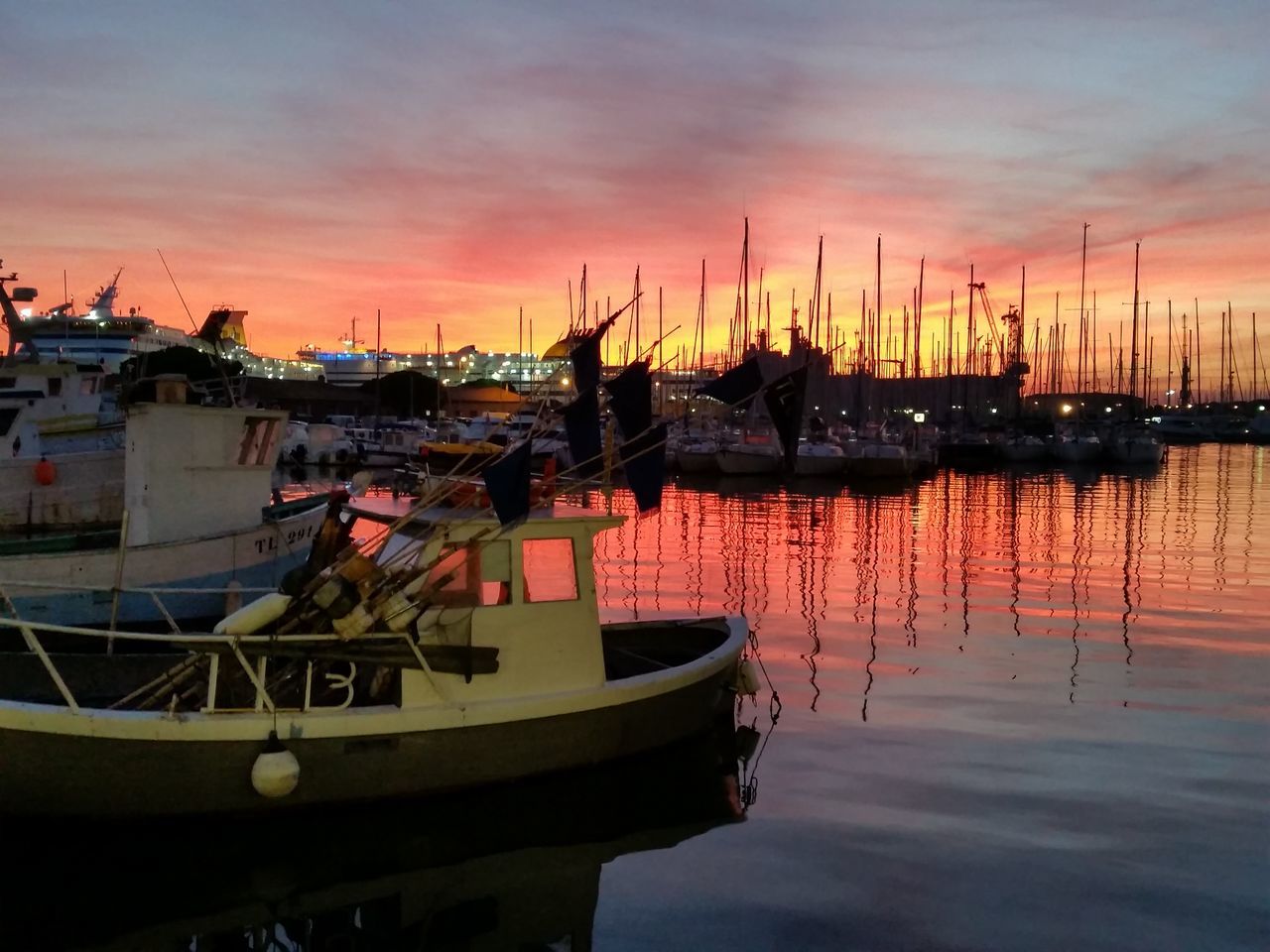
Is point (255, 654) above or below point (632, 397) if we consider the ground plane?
below

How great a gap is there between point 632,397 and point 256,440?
24.2 ft

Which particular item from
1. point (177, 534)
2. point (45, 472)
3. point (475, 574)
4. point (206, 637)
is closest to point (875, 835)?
point (475, 574)

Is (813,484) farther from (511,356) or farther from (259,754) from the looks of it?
(511,356)

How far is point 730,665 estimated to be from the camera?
38.9ft

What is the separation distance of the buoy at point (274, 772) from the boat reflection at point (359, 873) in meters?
0.61

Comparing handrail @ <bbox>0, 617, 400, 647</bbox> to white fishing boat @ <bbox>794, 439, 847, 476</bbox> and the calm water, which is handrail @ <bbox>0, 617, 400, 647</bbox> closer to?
the calm water

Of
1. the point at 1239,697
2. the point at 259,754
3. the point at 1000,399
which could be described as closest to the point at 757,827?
the point at 259,754

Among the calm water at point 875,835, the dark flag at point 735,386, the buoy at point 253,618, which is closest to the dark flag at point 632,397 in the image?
the dark flag at point 735,386

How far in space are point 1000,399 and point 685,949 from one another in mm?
113561

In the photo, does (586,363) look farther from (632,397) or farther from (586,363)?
(632,397)

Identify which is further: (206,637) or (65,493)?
(65,493)

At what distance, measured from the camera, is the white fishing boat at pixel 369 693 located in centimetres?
855

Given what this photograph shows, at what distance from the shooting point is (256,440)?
15891 mm

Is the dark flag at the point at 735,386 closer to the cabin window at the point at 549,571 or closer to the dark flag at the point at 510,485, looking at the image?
the cabin window at the point at 549,571
